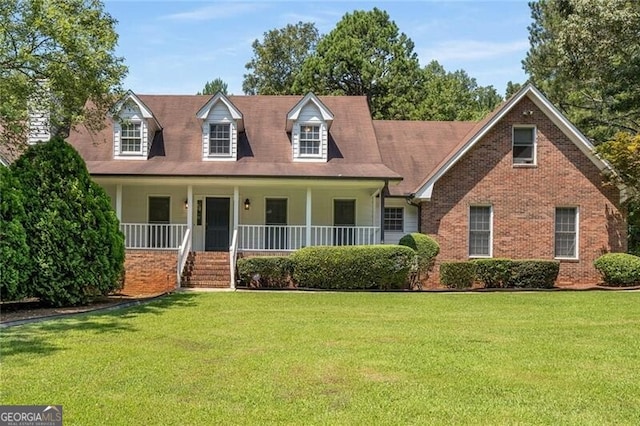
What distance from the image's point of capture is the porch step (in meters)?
16.5

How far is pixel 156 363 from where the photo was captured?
6.67m

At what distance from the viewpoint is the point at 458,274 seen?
16609 mm

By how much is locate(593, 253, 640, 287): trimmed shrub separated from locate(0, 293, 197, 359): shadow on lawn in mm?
13079

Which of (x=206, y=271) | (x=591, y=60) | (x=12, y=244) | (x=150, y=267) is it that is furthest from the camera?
(x=591, y=60)

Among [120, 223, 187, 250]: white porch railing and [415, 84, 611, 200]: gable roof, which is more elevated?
[415, 84, 611, 200]: gable roof

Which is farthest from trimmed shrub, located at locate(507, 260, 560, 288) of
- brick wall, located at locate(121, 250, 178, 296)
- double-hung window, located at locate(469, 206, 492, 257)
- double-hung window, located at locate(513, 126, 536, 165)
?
brick wall, located at locate(121, 250, 178, 296)

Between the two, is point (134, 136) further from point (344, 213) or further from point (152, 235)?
point (344, 213)

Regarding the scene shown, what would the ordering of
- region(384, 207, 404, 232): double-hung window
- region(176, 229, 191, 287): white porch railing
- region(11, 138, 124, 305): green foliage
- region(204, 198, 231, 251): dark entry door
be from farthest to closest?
region(384, 207, 404, 232): double-hung window, region(204, 198, 231, 251): dark entry door, region(176, 229, 191, 287): white porch railing, region(11, 138, 124, 305): green foliage

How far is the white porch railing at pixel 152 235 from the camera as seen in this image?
1881cm

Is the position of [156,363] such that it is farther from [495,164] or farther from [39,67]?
[495,164]

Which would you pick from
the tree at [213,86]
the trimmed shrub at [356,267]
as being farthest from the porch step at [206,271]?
the tree at [213,86]

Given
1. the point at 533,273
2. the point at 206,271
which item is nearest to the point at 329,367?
the point at 206,271

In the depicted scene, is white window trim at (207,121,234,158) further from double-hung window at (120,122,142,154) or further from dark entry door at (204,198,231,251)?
double-hung window at (120,122,142,154)

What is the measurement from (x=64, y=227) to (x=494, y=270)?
1216 cm
